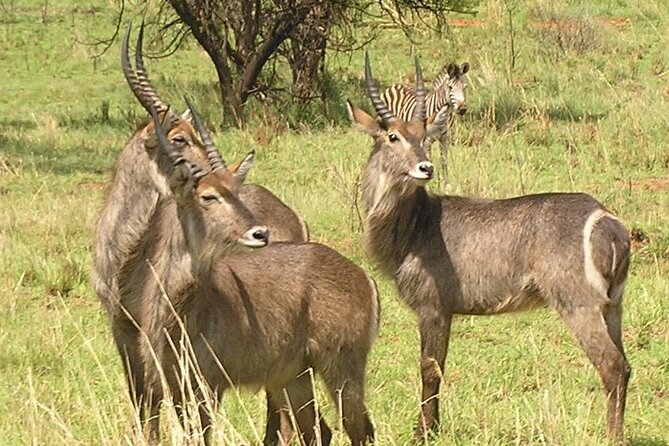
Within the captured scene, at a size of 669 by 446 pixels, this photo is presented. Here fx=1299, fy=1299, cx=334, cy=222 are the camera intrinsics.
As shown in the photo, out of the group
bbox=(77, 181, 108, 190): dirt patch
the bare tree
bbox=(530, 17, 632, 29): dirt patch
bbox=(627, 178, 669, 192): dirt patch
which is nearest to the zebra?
Result: the bare tree

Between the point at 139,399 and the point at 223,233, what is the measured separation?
32.9 inches

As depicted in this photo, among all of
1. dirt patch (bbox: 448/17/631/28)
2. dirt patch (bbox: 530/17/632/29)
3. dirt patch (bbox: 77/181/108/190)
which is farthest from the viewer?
dirt patch (bbox: 448/17/631/28)

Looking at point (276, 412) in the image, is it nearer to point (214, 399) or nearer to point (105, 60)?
point (214, 399)

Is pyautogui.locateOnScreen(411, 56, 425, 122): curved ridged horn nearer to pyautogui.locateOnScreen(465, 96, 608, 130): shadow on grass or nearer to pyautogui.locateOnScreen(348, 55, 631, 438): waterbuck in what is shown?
pyautogui.locateOnScreen(348, 55, 631, 438): waterbuck

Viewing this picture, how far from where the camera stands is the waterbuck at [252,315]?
4426 millimetres

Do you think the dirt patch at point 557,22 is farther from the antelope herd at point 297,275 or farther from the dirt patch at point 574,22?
the antelope herd at point 297,275

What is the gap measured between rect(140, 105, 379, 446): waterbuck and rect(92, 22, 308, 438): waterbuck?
0.07m

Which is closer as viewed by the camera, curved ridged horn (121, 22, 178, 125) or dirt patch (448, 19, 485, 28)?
curved ridged horn (121, 22, 178, 125)

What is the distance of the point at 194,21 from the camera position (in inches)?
555

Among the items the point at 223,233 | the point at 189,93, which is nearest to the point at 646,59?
the point at 189,93

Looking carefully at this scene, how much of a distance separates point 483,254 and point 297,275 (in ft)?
3.96

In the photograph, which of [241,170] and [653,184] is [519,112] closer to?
[653,184]

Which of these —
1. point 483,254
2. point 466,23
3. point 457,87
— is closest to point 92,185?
point 457,87

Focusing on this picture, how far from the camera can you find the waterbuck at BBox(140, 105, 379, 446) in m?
4.43
